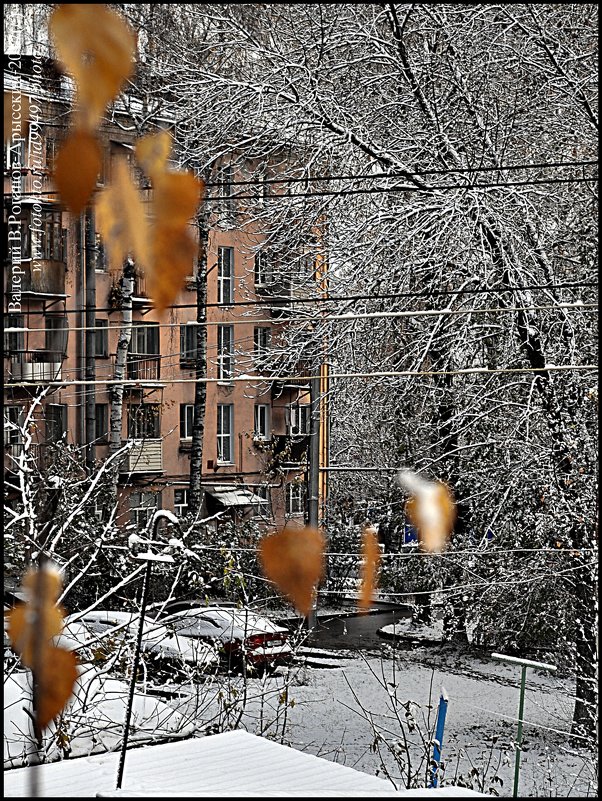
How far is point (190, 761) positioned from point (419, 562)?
6.86ft

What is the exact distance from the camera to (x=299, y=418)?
447cm

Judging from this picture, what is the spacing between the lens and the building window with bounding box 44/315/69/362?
14.4 feet

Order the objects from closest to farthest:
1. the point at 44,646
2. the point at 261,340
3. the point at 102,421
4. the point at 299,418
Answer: the point at 44,646
the point at 261,340
the point at 299,418
the point at 102,421

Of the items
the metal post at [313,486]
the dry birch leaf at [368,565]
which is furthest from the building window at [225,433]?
the dry birch leaf at [368,565]

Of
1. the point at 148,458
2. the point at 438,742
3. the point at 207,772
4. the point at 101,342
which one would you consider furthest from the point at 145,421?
the point at 207,772

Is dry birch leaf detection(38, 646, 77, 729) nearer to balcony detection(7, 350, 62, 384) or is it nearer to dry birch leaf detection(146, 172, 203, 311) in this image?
dry birch leaf detection(146, 172, 203, 311)

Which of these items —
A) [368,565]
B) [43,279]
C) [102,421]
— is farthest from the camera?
[102,421]

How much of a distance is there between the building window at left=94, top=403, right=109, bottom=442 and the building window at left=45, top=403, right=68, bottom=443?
0.61 ft

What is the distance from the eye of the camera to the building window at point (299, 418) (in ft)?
14.3

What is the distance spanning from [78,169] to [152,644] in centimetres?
277

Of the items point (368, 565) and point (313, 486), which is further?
point (313, 486)

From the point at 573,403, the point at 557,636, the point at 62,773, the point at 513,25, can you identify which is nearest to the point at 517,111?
the point at 513,25

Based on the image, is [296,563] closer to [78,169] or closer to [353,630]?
[353,630]

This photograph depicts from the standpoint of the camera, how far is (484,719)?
3.89 meters
